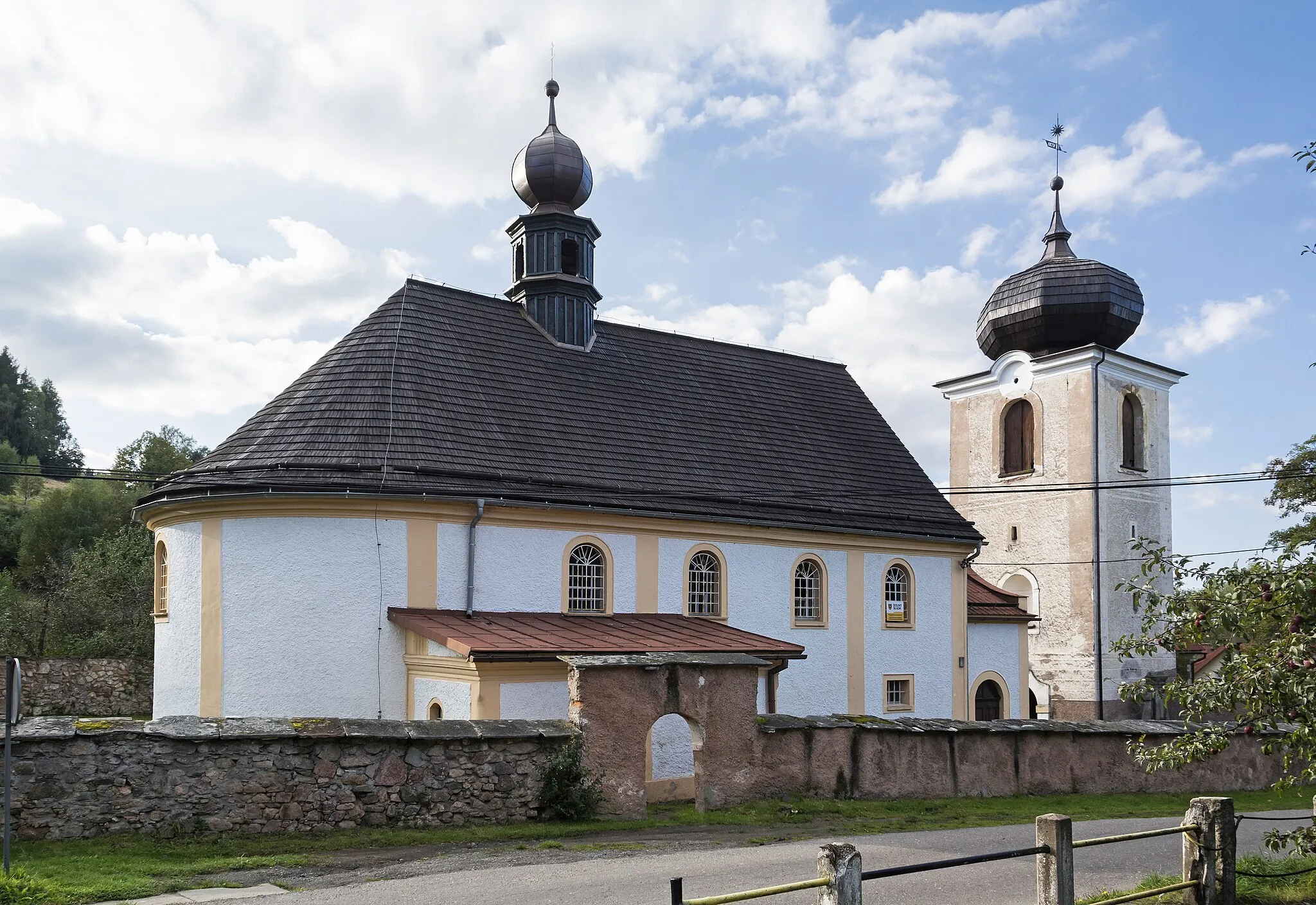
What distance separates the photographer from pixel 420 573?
18031 millimetres

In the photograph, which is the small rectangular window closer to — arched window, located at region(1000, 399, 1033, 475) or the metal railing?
arched window, located at region(1000, 399, 1033, 475)

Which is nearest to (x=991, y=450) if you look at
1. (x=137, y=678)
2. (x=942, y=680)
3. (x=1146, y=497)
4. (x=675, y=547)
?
(x=1146, y=497)

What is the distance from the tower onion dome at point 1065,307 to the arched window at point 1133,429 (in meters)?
1.80

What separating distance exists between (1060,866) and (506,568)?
12552 mm

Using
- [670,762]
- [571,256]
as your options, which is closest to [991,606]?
[670,762]

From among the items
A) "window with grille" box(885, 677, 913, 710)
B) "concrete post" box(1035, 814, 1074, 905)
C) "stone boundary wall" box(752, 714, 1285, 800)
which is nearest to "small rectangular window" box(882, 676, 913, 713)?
"window with grille" box(885, 677, 913, 710)

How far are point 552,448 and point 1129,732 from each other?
1099 cm

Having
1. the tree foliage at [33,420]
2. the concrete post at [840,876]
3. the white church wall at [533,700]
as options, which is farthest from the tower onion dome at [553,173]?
the tree foliage at [33,420]

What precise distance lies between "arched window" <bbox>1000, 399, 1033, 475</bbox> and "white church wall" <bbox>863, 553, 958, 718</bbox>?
9.33 m

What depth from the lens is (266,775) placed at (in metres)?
10.8

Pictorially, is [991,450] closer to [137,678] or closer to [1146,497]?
[1146,497]

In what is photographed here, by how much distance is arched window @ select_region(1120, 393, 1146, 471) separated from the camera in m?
32.8

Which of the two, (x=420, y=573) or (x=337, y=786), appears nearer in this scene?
(x=337, y=786)

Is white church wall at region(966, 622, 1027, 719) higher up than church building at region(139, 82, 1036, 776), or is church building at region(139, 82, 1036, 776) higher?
church building at region(139, 82, 1036, 776)
